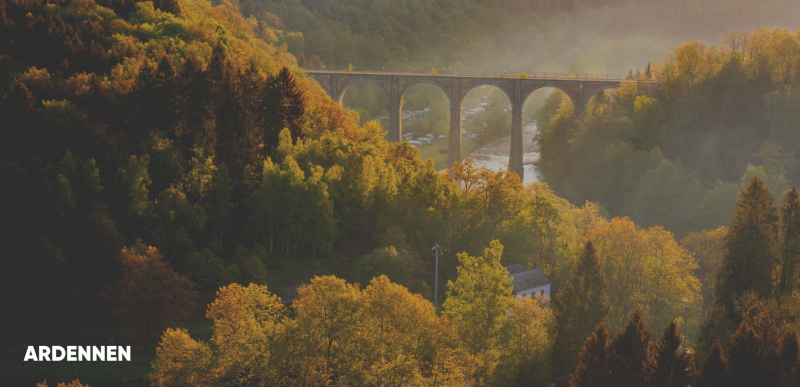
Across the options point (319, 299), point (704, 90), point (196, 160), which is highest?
point (704, 90)

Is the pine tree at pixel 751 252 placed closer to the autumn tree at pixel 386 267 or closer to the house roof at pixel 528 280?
the house roof at pixel 528 280

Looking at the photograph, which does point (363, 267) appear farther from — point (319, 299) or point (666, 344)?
point (666, 344)

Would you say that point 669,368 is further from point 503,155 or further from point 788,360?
point 503,155

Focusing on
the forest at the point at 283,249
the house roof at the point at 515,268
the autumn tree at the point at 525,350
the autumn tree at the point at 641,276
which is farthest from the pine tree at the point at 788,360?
the house roof at the point at 515,268

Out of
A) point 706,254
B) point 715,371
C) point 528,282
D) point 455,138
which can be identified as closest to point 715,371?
point 715,371

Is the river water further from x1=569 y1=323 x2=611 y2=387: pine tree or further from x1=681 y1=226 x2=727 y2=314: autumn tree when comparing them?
x1=569 y1=323 x2=611 y2=387: pine tree

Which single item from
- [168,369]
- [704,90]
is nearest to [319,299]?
[168,369]
